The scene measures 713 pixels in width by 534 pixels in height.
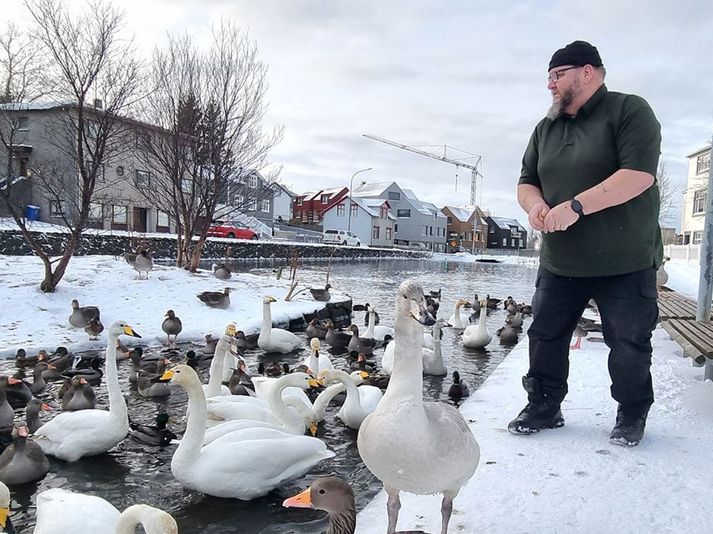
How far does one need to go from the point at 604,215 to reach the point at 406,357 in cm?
159

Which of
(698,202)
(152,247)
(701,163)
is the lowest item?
(152,247)

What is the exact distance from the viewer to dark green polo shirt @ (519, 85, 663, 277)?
126 inches

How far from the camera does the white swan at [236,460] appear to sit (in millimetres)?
4324

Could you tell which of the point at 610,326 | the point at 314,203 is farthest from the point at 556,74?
the point at 314,203

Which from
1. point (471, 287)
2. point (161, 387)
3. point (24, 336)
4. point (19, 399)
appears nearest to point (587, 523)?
point (161, 387)

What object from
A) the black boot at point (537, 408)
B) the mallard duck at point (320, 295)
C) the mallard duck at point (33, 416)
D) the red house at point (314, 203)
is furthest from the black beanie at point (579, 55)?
the red house at point (314, 203)

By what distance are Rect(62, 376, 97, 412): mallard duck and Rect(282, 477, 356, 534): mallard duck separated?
4.60 metres

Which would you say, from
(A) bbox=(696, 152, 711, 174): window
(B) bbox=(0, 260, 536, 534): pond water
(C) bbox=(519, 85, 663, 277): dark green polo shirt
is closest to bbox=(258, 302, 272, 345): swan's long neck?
(B) bbox=(0, 260, 536, 534): pond water

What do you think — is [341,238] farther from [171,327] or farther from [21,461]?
[21,461]

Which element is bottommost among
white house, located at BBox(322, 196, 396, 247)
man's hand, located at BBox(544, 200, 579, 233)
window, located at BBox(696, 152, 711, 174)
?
man's hand, located at BBox(544, 200, 579, 233)

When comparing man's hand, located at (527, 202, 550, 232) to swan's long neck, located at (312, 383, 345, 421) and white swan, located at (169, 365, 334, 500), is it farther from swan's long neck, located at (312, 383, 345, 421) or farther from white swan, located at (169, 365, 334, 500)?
swan's long neck, located at (312, 383, 345, 421)

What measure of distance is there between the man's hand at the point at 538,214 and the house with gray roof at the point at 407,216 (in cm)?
7650

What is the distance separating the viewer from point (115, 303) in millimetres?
12438

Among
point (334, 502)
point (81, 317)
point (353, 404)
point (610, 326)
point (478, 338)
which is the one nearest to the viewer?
point (334, 502)
